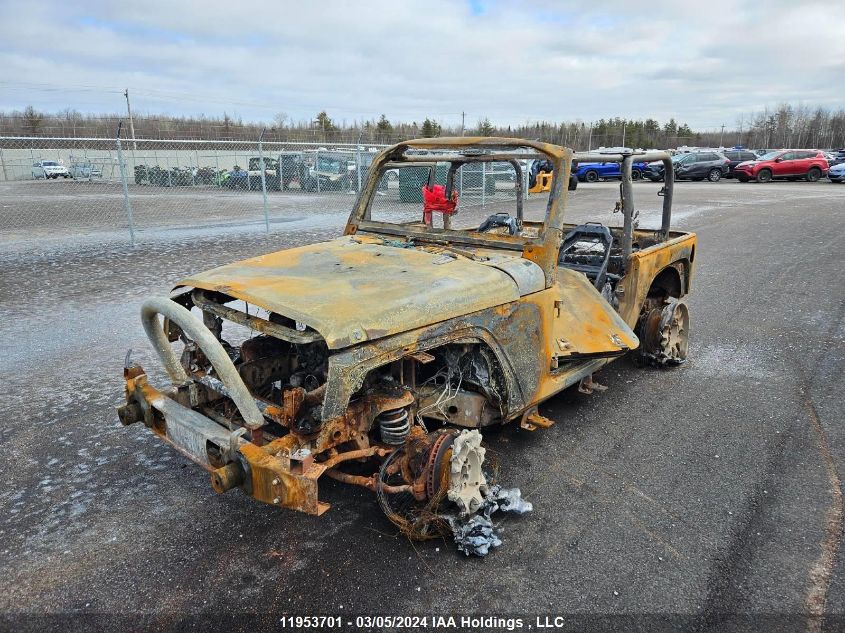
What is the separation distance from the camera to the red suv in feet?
89.0

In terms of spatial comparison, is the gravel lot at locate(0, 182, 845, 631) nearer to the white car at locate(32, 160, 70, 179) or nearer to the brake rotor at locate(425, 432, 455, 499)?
the brake rotor at locate(425, 432, 455, 499)

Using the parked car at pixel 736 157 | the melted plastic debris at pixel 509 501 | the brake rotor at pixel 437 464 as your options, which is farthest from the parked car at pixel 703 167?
the brake rotor at pixel 437 464

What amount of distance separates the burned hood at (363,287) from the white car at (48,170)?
28.9m

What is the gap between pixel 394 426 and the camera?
3168 mm

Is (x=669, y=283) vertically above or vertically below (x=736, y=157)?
below

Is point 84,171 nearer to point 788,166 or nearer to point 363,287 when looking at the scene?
point 363,287

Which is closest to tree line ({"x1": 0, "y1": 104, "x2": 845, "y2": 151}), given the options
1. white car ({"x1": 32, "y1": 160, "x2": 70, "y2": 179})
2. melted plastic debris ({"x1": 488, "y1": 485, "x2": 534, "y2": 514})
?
white car ({"x1": 32, "y1": 160, "x2": 70, "y2": 179})

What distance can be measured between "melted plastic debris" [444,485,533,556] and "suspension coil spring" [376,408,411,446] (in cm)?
46

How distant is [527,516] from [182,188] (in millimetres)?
24595

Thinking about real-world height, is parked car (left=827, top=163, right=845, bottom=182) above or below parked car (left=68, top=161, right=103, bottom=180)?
below

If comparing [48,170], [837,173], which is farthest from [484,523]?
[48,170]

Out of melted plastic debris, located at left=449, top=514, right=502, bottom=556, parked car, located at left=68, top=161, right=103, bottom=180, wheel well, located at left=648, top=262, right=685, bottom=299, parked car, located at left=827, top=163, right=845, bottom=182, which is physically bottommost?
melted plastic debris, located at left=449, top=514, right=502, bottom=556

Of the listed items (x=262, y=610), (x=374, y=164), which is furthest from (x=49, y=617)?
(x=374, y=164)

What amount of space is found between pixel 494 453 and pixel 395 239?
1.70m
